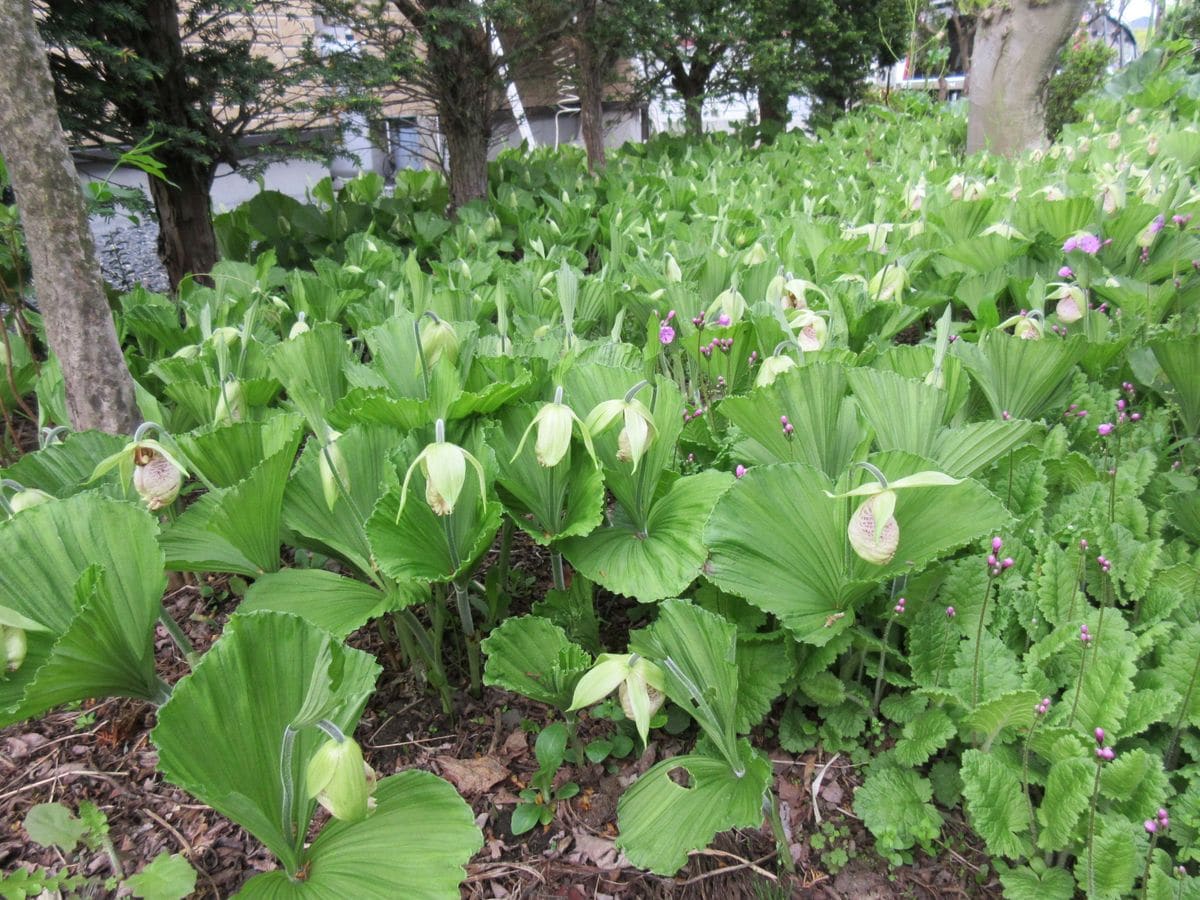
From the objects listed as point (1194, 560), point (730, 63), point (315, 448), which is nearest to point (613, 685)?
point (315, 448)

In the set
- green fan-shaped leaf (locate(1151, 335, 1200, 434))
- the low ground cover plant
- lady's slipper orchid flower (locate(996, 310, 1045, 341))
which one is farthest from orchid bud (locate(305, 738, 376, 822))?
green fan-shaped leaf (locate(1151, 335, 1200, 434))

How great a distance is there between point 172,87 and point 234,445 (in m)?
2.62

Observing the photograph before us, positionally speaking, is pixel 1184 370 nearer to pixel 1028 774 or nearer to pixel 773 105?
pixel 1028 774

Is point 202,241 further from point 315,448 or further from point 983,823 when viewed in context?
point 983,823

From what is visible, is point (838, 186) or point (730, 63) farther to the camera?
point (730, 63)

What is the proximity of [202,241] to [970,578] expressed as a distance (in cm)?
352

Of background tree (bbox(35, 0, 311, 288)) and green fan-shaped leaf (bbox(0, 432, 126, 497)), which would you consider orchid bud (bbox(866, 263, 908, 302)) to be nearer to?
green fan-shaped leaf (bbox(0, 432, 126, 497))

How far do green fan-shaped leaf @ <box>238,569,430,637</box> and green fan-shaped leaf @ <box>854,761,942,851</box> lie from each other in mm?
751

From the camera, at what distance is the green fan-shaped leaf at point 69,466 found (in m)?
1.30

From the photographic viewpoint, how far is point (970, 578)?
1264mm

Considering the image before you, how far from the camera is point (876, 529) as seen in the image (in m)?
0.98

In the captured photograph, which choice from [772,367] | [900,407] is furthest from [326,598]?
[900,407]

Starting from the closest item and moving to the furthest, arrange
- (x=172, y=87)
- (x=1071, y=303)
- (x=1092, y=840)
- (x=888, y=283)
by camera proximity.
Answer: (x=1092, y=840), (x=1071, y=303), (x=888, y=283), (x=172, y=87)

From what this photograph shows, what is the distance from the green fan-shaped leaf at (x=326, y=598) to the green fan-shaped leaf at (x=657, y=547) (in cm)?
28
